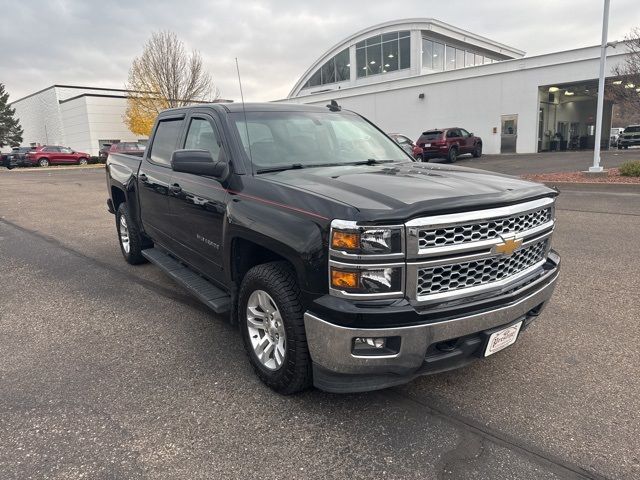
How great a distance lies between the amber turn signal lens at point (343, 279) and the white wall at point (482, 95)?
84.9 feet

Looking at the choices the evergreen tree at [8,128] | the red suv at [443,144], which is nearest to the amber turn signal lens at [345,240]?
the red suv at [443,144]

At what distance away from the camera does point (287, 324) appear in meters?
2.70

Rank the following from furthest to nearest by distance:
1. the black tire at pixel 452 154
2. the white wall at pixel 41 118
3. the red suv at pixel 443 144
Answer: the white wall at pixel 41 118 → the black tire at pixel 452 154 → the red suv at pixel 443 144

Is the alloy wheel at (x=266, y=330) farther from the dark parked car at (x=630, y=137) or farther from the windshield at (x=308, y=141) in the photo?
the dark parked car at (x=630, y=137)

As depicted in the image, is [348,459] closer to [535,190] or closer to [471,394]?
[471,394]

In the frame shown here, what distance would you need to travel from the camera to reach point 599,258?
19.4 feet

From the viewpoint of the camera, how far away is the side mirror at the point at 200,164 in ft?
10.8

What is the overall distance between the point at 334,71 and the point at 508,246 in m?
45.5

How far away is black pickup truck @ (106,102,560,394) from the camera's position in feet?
7.82

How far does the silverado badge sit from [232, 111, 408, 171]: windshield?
1.50 meters

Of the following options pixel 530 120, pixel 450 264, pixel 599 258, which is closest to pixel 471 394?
pixel 450 264

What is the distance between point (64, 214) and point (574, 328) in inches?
425

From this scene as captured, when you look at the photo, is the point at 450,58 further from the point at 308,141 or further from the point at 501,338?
the point at 501,338

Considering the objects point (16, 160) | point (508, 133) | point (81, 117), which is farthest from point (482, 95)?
point (81, 117)
